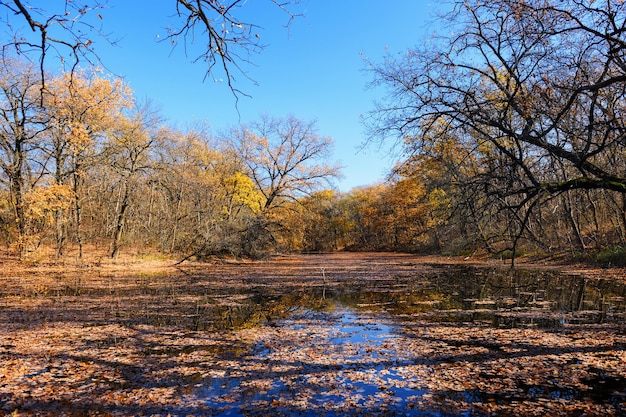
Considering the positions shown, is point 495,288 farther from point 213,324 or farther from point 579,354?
point 213,324

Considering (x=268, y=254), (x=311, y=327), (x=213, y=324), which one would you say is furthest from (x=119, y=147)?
(x=311, y=327)

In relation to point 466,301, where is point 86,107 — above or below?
above

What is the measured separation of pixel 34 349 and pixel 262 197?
3009 cm

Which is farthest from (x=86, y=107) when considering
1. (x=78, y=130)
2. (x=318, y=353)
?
(x=318, y=353)

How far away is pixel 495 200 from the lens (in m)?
9.37

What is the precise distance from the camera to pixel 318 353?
21.6 ft

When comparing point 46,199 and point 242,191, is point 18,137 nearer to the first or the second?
point 46,199

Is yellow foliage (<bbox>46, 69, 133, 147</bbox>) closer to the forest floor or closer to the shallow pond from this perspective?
the forest floor

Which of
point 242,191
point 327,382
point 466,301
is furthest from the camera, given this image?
point 242,191

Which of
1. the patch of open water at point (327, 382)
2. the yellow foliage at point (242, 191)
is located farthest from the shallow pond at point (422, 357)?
the yellow foliage at point (242, 191)

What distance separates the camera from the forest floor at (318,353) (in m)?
4.60

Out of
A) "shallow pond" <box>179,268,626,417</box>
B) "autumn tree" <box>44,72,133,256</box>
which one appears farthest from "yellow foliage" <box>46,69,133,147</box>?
"shallow pond" <box>179,268,626,417</box>

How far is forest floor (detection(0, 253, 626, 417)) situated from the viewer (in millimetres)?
4598

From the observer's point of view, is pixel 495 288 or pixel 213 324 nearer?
pixel 213 324
